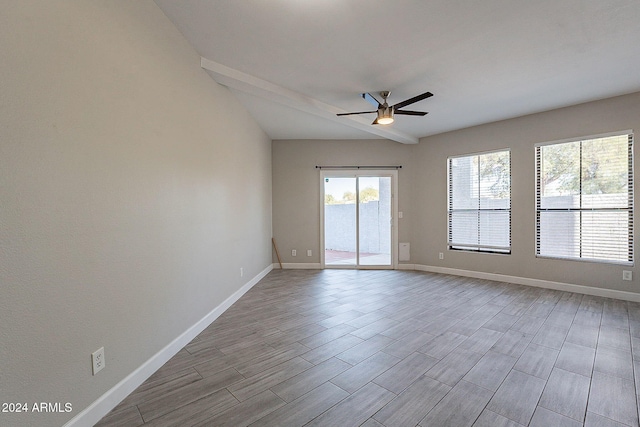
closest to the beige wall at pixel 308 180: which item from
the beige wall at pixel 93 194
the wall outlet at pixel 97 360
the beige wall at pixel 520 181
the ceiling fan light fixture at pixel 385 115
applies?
the beige wall at pixel 520 181

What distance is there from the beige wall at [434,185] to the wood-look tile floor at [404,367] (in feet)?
3.67

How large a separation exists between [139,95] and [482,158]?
534 centimetres

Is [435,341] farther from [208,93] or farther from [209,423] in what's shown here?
[208,93]

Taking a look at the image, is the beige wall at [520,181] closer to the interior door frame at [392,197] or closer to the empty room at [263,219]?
the empty room at [263,219]

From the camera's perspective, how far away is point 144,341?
6.76 feet

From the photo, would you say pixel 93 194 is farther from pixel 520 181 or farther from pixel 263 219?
pixel 520 181

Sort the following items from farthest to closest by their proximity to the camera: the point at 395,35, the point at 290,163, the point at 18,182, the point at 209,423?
the point at 290,163 → the point at 395,35 → the point at 209,423 → the point at 18,182

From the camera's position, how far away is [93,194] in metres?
1.62

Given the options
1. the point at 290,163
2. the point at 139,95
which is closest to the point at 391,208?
the point at 290,163

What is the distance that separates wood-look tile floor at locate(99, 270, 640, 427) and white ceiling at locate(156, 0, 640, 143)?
2.76 meters

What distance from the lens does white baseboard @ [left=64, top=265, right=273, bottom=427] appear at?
1573mm

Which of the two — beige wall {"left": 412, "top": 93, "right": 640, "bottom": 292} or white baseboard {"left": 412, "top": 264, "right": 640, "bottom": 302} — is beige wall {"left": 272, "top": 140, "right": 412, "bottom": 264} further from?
white baseboard {"left": 412, "top": 264, "right": 640, "bottom": 302}

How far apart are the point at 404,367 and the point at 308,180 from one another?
4.49 m

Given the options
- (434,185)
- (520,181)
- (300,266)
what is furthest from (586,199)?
(300,266)
